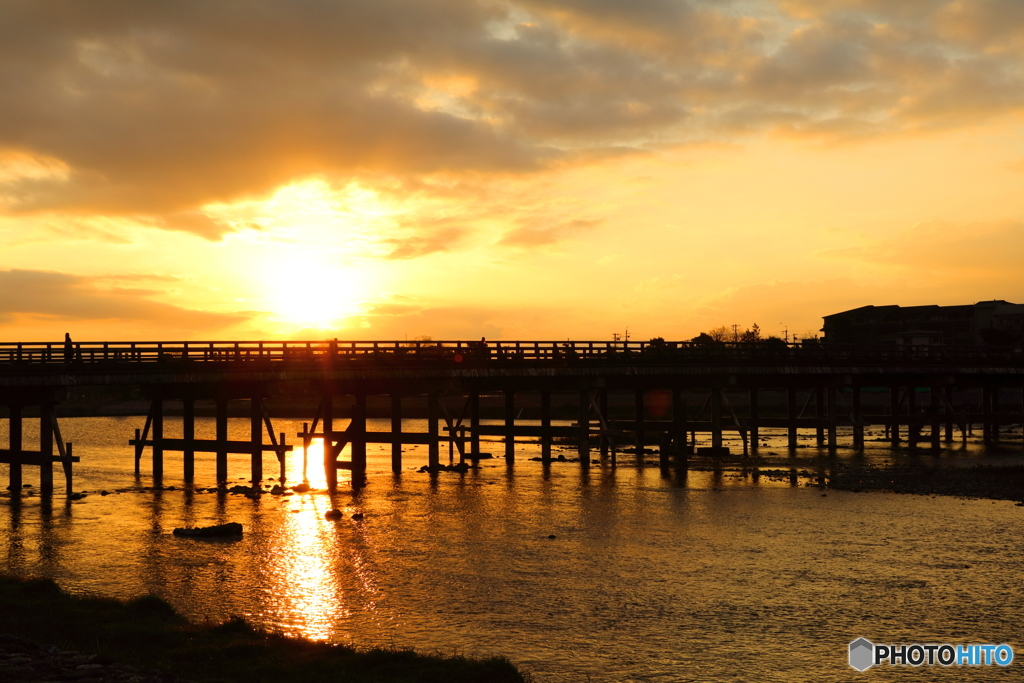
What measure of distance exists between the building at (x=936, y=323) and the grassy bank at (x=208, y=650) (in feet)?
393

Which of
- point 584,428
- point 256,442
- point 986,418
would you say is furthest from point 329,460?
point 986,418

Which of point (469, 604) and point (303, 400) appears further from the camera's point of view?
point (303, 400)

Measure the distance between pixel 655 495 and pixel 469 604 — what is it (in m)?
→ 18.0

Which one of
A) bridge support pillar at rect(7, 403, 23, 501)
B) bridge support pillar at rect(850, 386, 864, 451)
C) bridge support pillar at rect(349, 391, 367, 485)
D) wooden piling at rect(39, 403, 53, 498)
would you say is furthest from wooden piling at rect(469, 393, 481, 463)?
bridge support pillar at rect(850, 386, 864, 451)

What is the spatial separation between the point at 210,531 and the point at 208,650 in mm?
12642

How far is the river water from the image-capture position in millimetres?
15164

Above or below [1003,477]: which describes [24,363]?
above

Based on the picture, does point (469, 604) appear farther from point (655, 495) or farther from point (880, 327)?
point (880, 327)

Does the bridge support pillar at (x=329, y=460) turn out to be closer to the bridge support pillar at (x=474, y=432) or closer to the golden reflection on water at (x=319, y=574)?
the golden reflection on water at (x=319, y=574)

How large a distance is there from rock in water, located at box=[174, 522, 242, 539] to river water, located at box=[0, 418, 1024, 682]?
436 mm

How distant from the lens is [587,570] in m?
21.0

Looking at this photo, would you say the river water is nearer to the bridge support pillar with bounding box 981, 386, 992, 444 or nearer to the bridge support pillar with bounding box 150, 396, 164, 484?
the bridge support pillar with bounding box 150, 396, 164, 484

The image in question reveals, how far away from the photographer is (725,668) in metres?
13.8

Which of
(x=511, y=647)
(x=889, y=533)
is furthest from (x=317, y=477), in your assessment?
(x=511, y=647)
